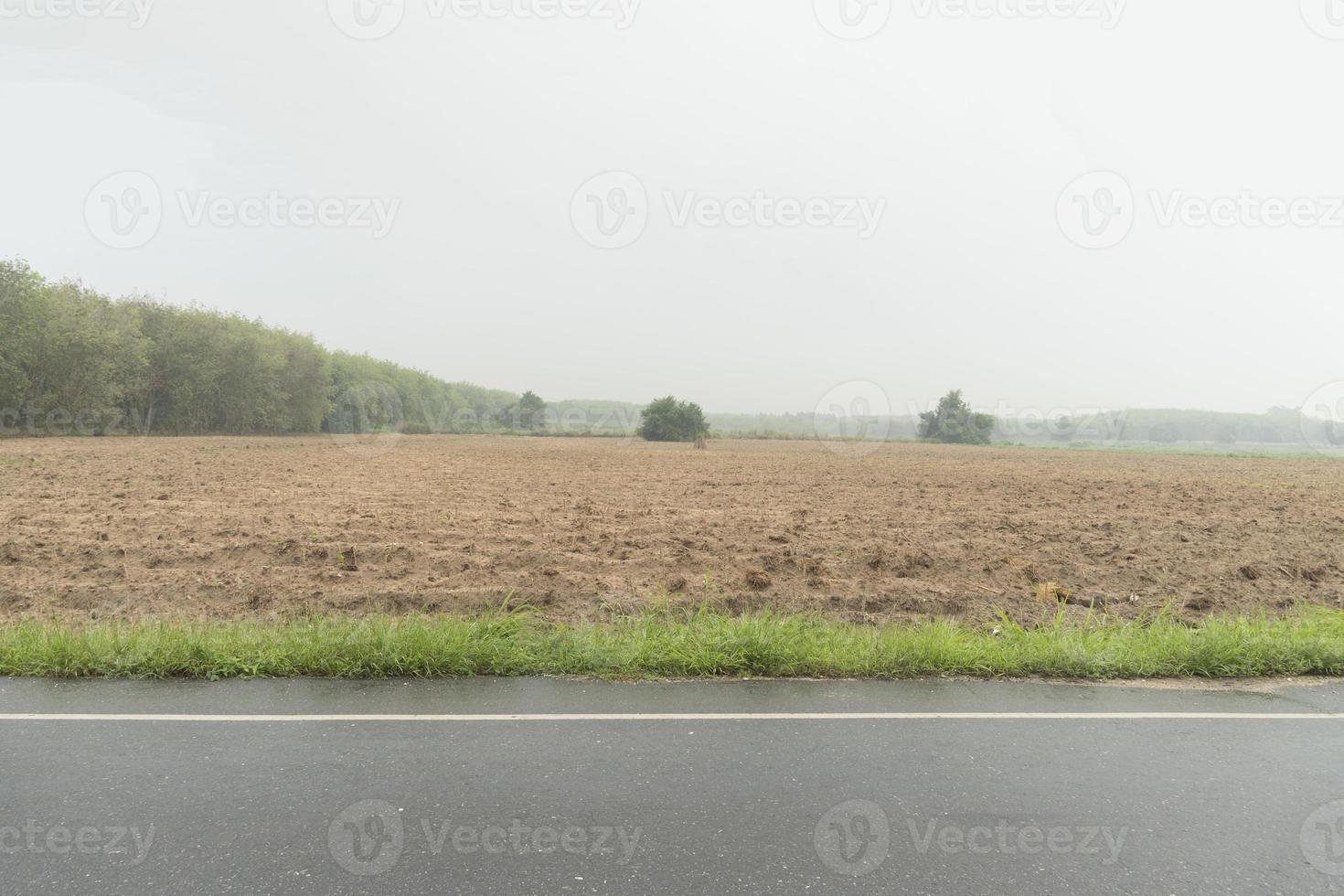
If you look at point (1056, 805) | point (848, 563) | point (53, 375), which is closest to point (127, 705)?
point (1056, 805)

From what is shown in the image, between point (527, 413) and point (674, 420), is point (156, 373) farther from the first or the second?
point (527, 413)

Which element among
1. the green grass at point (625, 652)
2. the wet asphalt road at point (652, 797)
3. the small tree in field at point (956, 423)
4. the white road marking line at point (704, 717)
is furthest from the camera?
the small tree in field at point (956, 423)

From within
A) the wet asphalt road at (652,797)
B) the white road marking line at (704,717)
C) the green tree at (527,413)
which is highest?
the green tree at (527,413)

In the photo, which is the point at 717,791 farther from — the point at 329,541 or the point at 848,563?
the point at 329,541

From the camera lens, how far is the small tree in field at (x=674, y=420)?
3302 inches

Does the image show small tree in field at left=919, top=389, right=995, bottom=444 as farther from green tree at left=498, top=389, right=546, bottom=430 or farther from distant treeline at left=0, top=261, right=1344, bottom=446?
green tree at left=498, top=389, right=546, bottom=430

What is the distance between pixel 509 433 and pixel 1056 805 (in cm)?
10020

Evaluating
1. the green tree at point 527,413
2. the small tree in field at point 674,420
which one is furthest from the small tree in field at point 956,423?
the green tree at point 527,413

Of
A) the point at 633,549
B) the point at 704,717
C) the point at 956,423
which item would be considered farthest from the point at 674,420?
the point at 704,717

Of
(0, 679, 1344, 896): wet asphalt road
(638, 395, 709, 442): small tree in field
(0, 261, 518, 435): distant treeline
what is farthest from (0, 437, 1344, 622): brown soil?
(638, 395, 709, 442): small tree in field

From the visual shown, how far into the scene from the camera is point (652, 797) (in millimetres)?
3482

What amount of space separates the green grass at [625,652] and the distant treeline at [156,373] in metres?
49.3

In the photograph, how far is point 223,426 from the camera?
2527 inches

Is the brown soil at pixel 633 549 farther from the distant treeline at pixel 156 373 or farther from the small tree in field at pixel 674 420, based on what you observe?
the small tree in field at pixel 674 420
